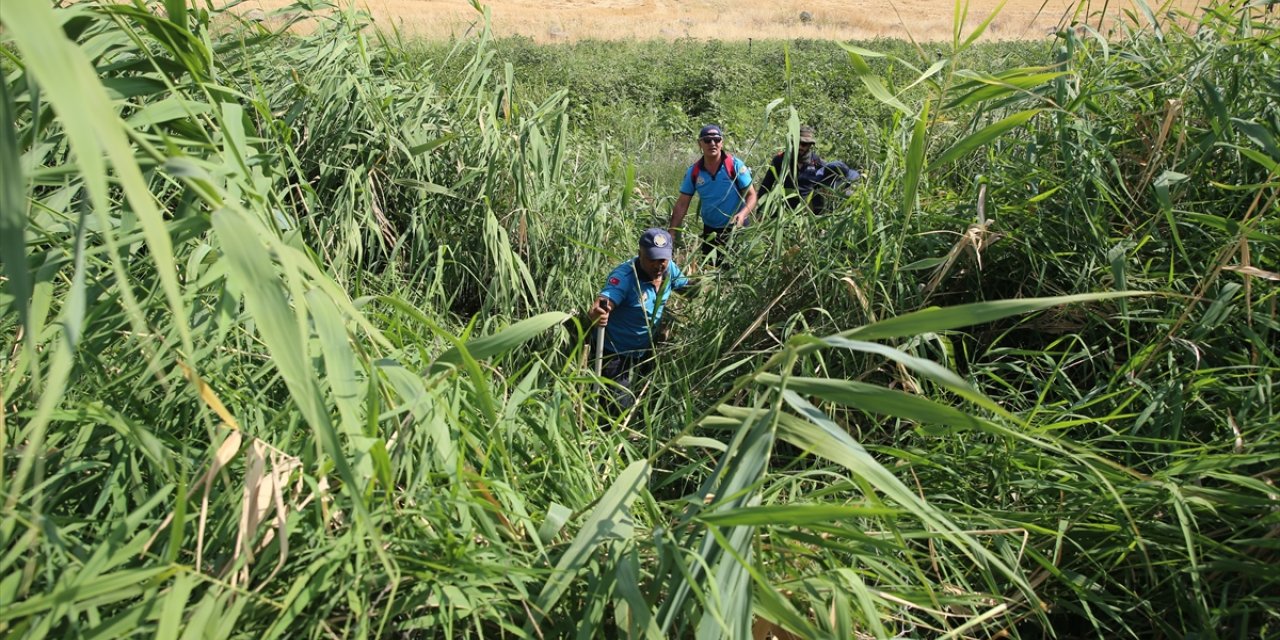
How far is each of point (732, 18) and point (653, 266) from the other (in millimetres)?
23958

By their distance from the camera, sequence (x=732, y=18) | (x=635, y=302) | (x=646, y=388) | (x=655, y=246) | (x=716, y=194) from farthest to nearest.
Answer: (x=732, y=18)
(x=716, y=194)
(x=635, y=302)
(x=655, y=246)
(x=646, y=388)

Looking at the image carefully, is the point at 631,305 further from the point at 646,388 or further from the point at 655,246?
the point at 646,388

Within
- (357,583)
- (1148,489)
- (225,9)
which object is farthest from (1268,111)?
(225,9)

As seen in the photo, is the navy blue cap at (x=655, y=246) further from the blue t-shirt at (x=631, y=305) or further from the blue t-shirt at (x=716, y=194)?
the blue t-shirt at (x=716, y=194)

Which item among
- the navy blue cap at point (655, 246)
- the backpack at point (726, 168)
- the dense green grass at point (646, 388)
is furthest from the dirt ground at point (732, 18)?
the dense green grass at point (646, 388)

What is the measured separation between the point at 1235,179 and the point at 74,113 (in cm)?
277

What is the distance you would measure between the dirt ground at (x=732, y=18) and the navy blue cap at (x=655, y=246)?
1595 cm

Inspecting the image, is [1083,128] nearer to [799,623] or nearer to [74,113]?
[799,623]

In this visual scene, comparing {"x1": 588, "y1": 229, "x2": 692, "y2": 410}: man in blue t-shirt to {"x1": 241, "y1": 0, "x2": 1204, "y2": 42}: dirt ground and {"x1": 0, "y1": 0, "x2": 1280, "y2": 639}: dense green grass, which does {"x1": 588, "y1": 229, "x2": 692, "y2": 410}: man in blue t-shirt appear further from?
{"x1": 241, "y1": 0, "x2": 1204, "y2": 42}: dirt ground

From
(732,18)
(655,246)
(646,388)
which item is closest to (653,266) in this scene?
(655,246)

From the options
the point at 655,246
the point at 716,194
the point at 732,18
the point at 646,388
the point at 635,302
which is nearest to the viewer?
the point at 646,388

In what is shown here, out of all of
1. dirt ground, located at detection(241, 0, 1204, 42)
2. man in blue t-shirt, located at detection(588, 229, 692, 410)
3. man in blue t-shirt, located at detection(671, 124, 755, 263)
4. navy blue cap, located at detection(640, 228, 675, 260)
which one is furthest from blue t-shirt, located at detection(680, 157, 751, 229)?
dirt ground, located at detection(241, 0, 1204, 42)

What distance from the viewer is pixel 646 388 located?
2963 mm

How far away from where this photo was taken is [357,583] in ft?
4.35
